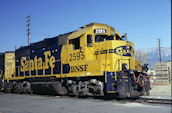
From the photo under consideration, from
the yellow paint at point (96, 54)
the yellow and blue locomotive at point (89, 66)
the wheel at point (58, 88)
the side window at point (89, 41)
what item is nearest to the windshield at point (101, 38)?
the yellow and blue locomotive at point (89, 66)

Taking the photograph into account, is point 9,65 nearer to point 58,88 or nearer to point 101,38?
point 58,88

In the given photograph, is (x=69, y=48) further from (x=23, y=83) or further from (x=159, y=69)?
(x=159, y=69)

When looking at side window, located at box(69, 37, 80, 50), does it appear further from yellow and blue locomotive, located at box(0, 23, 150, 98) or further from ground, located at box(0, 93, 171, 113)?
ground, located at box(0, 93, 171, 113)

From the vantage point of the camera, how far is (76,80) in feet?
39.7

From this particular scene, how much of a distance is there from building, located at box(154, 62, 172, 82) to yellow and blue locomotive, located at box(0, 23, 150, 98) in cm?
1166

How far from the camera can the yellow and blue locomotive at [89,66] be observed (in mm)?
10234

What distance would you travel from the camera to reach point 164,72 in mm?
22500

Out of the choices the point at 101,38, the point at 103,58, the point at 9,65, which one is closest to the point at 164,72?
the point at 101,38

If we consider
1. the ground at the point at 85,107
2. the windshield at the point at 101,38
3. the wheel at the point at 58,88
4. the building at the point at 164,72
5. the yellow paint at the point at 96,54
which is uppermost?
the windshield at the point at 101,38

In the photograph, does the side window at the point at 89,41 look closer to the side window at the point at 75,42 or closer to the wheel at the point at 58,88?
the side window at the point at 75,42

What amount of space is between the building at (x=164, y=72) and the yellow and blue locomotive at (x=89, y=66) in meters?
11.7

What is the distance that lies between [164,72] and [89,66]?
1396 cm

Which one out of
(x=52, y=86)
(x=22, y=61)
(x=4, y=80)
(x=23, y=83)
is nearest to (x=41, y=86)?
(x=52, y=86)

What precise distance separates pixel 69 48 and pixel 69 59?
621 millimetres
